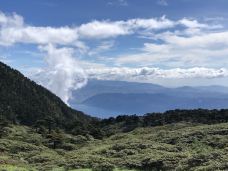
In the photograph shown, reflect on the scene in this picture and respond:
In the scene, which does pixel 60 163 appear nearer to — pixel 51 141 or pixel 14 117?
pixel 51 141

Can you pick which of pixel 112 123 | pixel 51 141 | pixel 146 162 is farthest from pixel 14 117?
pixel 146 162

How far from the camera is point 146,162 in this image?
35000 millimetres

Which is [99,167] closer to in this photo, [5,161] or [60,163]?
[60,163]

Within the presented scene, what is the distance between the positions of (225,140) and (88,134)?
61732mm

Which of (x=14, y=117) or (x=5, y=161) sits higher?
(x=14, y=117)

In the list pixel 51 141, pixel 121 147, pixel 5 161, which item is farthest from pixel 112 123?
pixel 5 161

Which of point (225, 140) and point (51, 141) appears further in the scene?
point (51, 141)

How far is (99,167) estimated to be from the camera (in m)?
33.4

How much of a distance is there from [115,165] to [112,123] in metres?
122

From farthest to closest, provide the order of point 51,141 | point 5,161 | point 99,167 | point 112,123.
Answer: point 112,123 < point 51,141 < point 5,161 < point 99,167

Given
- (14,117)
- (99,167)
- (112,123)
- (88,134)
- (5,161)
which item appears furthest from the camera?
(14,117)

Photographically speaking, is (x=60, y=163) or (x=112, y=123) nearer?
(x=60, y=163)

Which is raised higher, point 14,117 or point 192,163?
point 14,117

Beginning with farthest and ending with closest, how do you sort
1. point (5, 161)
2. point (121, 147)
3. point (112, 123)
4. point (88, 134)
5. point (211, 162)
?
point (112, 123), point (88, 134), point (121, 147), point (5, 161), point (211, 162)
